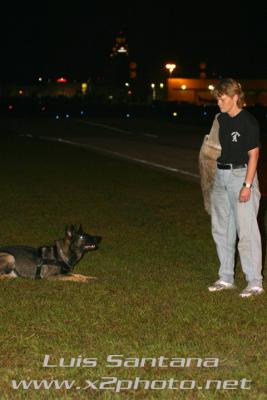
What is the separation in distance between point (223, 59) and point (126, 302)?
87.2 metres

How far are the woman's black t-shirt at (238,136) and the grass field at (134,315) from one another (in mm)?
1248

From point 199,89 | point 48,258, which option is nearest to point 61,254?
point 48,258

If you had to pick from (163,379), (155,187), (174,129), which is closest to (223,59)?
(174,129)

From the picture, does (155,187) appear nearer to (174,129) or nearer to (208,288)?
(208,288)

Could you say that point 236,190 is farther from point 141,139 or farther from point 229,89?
point 141,139

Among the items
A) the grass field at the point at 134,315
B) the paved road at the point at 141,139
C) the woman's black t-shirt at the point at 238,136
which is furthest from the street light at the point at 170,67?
the woman's black t-shirt at the point at 238,136

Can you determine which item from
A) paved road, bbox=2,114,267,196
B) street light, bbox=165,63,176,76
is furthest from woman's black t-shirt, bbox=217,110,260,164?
street light, bbox=165,63,176,76

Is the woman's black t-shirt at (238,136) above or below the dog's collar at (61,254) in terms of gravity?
above

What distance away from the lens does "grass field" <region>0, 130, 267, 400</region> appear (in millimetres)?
6074

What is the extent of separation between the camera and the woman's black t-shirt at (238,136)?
8.37 m

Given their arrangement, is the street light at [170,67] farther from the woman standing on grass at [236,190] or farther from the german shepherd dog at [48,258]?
the woman standing on grass at [236,190]

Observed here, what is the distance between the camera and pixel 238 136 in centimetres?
841

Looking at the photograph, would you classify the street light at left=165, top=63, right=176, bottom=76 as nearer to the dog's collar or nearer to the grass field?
the grass field

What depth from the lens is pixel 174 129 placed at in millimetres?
45094
